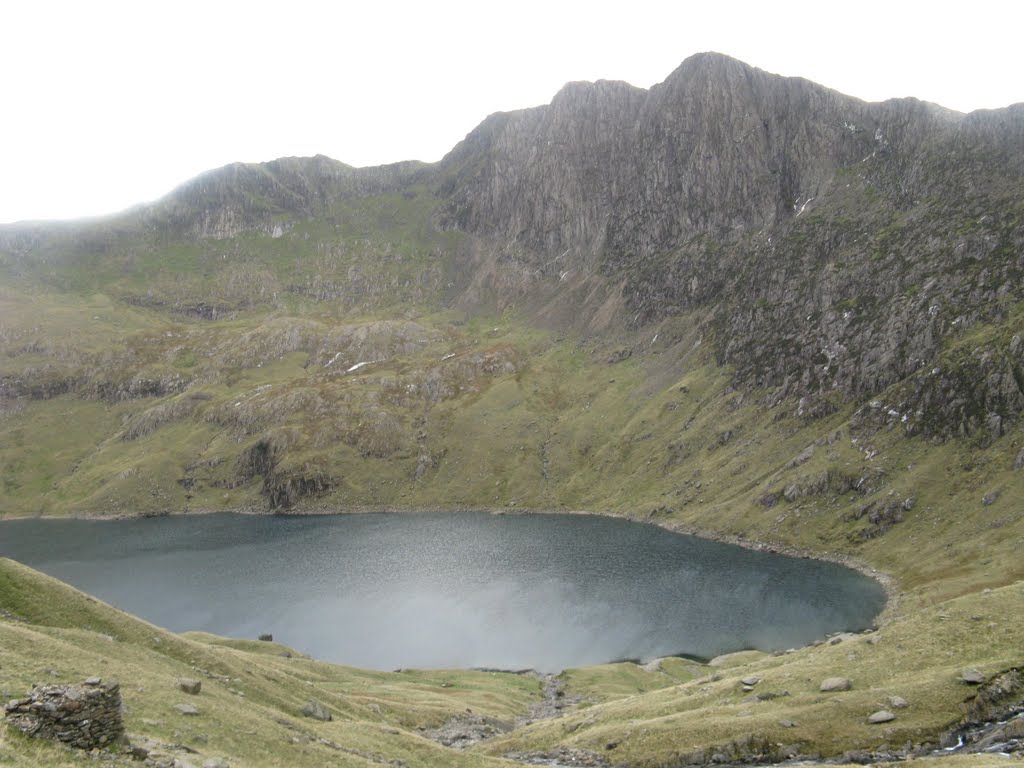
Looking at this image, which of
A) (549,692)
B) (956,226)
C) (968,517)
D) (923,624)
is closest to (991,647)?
(923,624)

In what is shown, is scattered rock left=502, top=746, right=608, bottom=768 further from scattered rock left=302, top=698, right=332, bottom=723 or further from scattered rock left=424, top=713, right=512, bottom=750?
scattered rock left=302, top=698, right=332, bottom=723

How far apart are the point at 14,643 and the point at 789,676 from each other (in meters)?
48.8

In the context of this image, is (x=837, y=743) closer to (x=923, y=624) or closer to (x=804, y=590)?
(x=923, y=624)

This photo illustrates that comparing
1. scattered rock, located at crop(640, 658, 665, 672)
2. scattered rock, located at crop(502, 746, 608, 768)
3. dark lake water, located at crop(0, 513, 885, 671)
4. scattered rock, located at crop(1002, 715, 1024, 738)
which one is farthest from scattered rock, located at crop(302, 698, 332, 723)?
dark lake water, located at crop(0, 513, 885, 671)

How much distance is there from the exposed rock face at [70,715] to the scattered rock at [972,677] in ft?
140

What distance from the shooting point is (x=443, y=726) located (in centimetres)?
5956

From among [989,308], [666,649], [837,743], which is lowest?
[666,649]

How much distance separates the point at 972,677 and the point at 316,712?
40789 mm

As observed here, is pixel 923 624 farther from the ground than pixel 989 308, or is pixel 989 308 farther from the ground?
pixel 989 308

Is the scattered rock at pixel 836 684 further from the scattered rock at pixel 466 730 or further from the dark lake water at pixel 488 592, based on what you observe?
the dark lake water at pixel 488 592

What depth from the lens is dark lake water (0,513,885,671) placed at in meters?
105

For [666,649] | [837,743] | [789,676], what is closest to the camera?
[837,743]

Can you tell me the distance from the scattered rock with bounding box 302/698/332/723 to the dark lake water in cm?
5210

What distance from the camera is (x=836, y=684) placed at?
44.4 m
